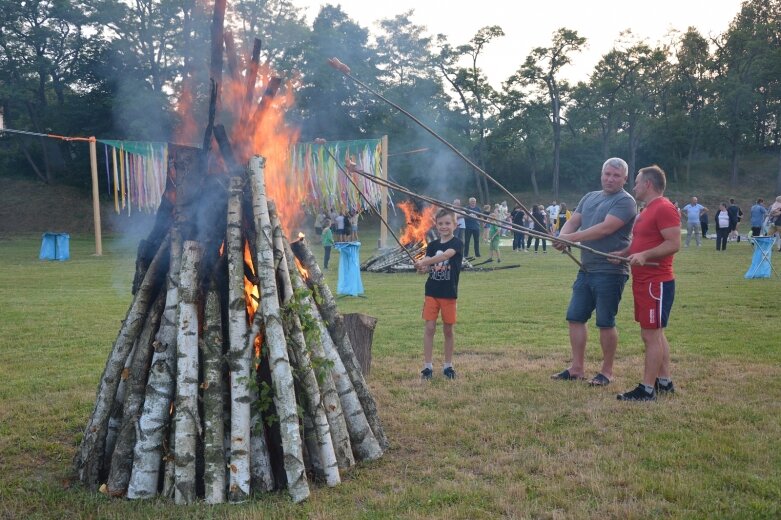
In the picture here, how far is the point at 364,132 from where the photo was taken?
40156 mm

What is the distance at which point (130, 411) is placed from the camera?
3916 millimetres

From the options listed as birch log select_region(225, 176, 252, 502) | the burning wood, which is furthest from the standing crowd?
birch log select_region(225, 176, 252, 502)

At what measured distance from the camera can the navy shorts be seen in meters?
6.09

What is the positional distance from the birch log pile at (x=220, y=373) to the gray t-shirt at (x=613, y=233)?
117 inches

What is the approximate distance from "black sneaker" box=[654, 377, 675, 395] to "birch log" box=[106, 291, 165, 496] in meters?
4.34

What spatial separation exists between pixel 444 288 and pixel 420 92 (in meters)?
40.6

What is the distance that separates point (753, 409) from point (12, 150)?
4910cm

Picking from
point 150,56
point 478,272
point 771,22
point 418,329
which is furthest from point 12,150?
point 771,22

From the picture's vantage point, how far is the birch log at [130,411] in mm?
3869

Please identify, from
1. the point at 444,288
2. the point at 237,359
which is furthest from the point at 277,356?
the point at 444,288

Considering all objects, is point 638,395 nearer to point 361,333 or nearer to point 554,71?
point 361,333

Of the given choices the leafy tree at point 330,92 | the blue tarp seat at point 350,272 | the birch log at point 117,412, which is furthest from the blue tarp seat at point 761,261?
the leafy tree at point 330,92

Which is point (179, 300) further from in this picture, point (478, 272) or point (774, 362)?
point (478, 272)

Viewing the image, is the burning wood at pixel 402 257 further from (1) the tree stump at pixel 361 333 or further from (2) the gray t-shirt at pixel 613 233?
(2) the gray t-shirt at pixel 613 233
